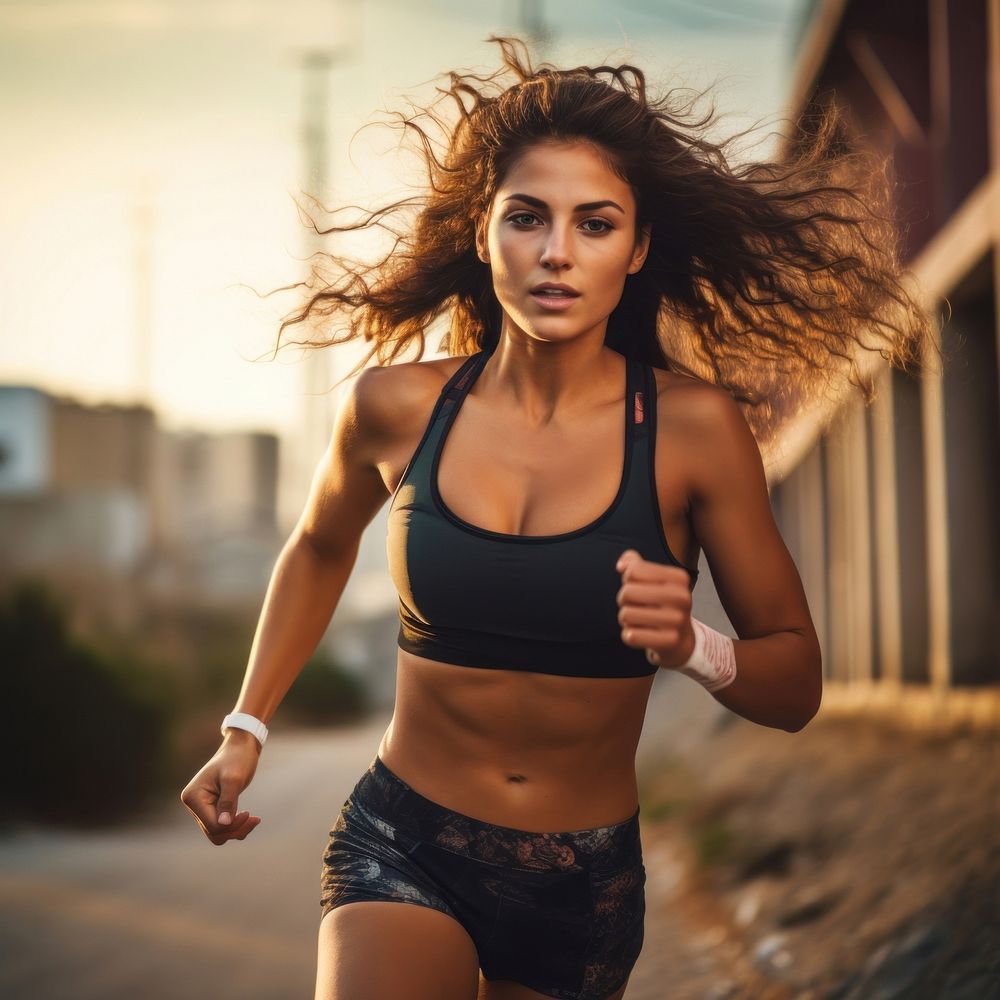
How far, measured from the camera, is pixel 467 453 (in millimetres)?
3240

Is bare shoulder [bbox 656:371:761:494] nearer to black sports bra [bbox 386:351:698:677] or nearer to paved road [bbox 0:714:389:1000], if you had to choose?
black sports bra [bbox 386:351:698:677]

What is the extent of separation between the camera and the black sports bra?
118 inches

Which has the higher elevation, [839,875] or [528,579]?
[528,579]

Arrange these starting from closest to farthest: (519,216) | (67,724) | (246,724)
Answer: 1. (519,216)
2. (246,724)
3. (67,724)

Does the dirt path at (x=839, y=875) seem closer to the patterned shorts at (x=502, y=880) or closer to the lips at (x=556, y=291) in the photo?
the patterned shorts at (x=502, y=880)

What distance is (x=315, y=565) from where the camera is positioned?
362 cm

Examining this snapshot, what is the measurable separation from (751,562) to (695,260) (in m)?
0.80

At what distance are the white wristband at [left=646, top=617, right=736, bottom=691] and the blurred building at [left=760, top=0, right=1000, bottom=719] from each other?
119 centimetres

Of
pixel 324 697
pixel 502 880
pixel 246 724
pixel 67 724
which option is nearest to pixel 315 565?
pixel 246 724

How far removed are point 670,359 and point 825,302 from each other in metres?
0.37

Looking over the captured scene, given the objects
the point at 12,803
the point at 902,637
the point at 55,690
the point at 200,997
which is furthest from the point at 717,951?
the point at 55,690

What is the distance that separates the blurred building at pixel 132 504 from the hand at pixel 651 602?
106 ft

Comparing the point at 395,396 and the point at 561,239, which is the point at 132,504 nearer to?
the point at 395,396

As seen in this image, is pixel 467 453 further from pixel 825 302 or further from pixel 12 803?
pixel 12 803
